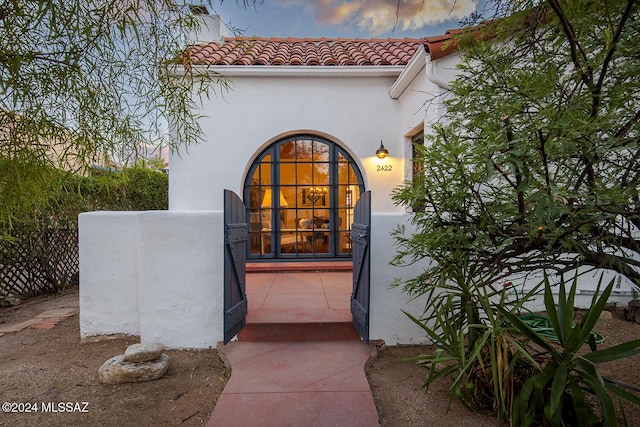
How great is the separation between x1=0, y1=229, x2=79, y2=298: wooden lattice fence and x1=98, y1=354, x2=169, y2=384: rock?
392 centimetres

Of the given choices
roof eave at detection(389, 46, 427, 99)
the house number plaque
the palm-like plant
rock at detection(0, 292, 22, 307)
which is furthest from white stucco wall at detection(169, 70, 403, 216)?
the palm-like plant

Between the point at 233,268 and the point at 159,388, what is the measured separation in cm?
132

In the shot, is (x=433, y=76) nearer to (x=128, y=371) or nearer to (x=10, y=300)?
(x=128, y=371)

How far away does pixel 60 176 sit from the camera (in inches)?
86.9

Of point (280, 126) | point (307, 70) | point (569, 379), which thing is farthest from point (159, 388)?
point (307, 70)

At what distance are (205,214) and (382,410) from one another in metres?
2.72

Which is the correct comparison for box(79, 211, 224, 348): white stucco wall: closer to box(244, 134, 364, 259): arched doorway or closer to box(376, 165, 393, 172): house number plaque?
box(244, 134, 364, 259): arched doorway

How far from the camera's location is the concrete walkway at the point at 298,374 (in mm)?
2664

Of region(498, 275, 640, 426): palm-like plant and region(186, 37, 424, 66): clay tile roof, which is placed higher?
region(186, 37, 424, 66): clay tile roof

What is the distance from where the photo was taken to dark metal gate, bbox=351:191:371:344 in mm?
3717

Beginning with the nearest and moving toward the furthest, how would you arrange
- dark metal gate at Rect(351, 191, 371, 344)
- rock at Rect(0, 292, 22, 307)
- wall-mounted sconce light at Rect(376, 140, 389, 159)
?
dark metal gate at Rect(351, 191, 371, 344) → rock at Rect(0, 292, 22, 307) → wall-mounted sconce light at Rect(376, 140, 389, 159)

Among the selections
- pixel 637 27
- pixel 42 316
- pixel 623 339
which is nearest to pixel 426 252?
pixel 637 27

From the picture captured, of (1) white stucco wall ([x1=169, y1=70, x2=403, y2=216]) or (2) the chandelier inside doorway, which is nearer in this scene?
(1) white stucco wall ([x1=169, y1=70, x2=403, y2=216])

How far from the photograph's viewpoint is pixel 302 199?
7383mm
